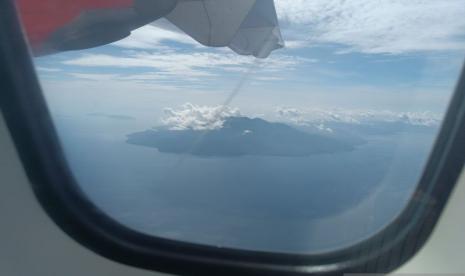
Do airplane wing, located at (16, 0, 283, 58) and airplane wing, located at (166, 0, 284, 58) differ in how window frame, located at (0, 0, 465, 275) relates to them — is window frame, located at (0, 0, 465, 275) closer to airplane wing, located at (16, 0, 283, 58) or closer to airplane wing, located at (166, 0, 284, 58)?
airplane wing, located at (16, 0, 283, 58)

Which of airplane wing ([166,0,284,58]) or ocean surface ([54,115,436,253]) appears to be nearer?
airplane wing ([166,0,284,58])

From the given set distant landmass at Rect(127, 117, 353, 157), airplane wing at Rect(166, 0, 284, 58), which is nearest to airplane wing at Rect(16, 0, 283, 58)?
airplane wing at Rect(166, 0, 284, 58)

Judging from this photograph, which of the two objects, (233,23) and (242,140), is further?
(242,140)

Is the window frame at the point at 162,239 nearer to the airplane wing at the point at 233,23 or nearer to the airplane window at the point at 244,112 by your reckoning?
the airplane window at the point at 244,112

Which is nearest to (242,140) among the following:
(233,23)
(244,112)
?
(244,112)

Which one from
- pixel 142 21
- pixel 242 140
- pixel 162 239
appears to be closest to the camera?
pixel 142 21

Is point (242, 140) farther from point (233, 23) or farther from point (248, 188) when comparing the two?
point (233, 23)
